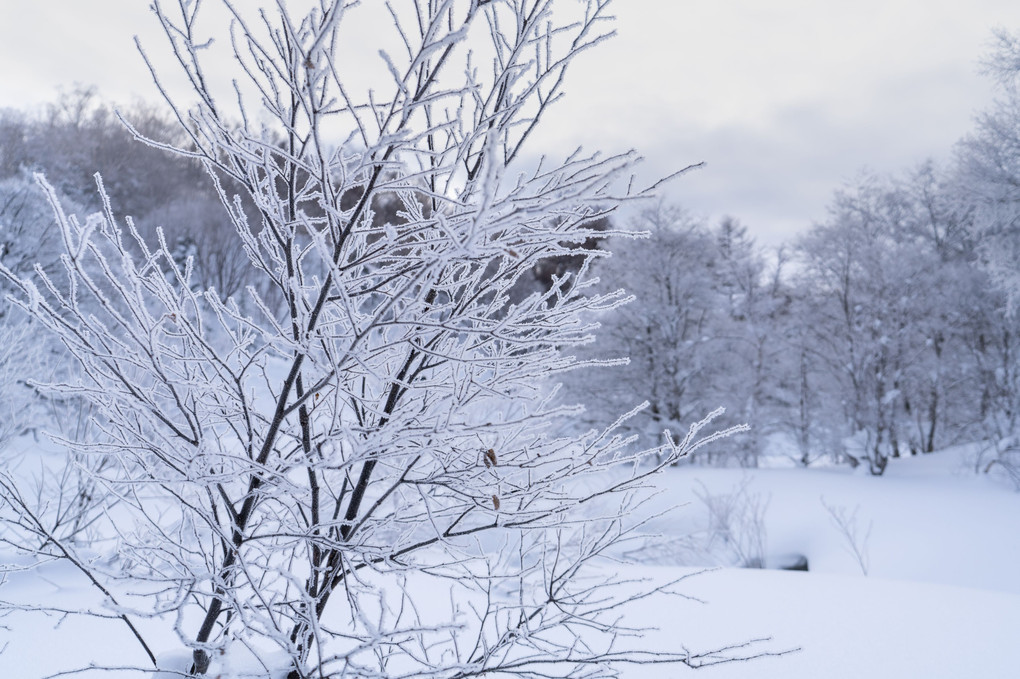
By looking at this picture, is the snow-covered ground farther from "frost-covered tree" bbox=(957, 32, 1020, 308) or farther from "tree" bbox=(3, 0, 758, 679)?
"frost-covered tree" bbox=(957, 32, 1020, 308)

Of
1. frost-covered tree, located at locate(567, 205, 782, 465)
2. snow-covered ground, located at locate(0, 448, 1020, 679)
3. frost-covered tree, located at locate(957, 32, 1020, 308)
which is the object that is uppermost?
frost-covered tree, located at locate(957, 32, 1020, 308)

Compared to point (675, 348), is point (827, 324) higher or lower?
higher

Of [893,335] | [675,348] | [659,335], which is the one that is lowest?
[675,348]

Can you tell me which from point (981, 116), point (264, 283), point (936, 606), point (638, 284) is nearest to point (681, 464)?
point (638, 284)

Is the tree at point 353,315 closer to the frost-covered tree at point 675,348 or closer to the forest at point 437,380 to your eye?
the forest at point 437,380

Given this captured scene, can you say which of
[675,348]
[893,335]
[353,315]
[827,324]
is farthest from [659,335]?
[353,315]

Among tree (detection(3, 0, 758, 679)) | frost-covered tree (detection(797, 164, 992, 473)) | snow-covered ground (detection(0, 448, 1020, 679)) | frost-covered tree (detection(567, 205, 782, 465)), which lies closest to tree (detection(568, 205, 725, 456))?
frost-covered tree (detection(567, 205, 782, 465))

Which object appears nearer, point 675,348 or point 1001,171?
point 1001,171

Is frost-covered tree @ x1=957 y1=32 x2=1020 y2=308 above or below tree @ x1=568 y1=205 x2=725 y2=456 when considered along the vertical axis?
above

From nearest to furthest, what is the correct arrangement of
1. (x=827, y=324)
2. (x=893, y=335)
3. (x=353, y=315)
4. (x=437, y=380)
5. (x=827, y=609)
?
(x=353, y=315) → (x=437, y=380) → (x=827, y=609) → (x=893, y=335) → (x=827, y=324)

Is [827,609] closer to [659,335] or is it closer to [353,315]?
[353,315]

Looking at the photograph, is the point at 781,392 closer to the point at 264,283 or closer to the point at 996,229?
the point at 996,229

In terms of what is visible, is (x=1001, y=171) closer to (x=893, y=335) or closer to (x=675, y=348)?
(x=893, y=335)

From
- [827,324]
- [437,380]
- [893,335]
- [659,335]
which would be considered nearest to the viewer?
[437,380]
